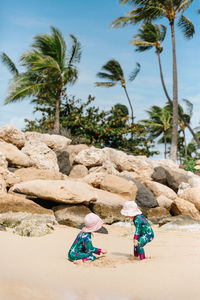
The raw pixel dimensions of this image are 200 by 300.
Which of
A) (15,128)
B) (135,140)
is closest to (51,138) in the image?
(15,128)

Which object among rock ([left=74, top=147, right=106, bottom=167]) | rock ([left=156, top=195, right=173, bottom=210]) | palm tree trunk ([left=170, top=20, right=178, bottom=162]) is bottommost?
rock ([left=156, top=195, right=173, bottom=210])

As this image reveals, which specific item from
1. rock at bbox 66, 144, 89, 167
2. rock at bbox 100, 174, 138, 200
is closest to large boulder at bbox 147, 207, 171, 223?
rock at bbox 100, 174, 138, 200

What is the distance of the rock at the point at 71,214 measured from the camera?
7309mm

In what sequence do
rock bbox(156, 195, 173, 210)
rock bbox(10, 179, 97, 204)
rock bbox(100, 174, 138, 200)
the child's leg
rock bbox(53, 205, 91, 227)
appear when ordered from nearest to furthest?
1. the child's leg
2. rock bbox(53, 205, 91, 227)
3. rock bbox(10, 179, 97, 204)
4. rock bbox(100, 174, 138, 200)
5. rock bbox(156, 195, 173, 210)

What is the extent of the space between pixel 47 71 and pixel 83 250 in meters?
15.9

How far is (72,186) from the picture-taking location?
25.5 feet

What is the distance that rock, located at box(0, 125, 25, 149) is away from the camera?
38.3ft

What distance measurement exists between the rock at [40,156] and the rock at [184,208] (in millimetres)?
4370

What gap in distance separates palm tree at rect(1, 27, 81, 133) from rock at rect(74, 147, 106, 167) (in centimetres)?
597

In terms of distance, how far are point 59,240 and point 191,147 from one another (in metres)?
42.3

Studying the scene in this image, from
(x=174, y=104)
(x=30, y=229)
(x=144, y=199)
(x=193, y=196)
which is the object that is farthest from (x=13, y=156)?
(x=174, y=104)

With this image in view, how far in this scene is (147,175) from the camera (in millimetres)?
13648

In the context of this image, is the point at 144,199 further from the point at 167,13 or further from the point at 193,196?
the point at 167,13

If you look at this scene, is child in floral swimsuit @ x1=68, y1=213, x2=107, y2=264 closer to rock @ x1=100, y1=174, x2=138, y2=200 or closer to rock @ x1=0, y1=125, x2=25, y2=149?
rock @ x1=100, y1=174, x2=138, y2=200
